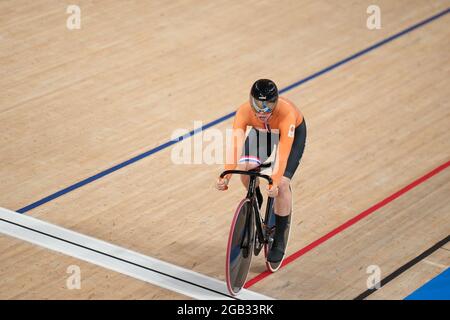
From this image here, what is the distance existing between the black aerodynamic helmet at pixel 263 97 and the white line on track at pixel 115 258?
1.05 metres

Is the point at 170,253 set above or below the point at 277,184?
below

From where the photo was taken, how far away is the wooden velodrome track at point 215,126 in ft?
17.3

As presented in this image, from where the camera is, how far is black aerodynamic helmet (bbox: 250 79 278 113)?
4621 millimetres

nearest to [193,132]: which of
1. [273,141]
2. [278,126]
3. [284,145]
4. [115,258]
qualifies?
[115,258]

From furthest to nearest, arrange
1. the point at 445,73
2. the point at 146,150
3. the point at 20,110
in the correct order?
the point at 445,73
the point at 20,110
the point at 146,150

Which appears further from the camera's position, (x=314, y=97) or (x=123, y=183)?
(x=314, y=97)

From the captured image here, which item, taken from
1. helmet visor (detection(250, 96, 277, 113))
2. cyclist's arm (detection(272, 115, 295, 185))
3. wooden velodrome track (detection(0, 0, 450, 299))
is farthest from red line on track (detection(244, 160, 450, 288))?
helmet visor (detection(250, 96, 277, 113))

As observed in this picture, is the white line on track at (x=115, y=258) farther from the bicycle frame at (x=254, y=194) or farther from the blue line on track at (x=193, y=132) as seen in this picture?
the bicycle frame at (x=254, y=194)

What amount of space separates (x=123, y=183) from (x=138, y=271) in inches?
42.8

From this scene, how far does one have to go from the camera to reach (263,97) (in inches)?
182

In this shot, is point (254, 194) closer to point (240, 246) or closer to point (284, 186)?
point (284, 186)

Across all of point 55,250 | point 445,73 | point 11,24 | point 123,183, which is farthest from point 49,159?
point 445,73

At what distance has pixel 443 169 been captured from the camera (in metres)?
6.33

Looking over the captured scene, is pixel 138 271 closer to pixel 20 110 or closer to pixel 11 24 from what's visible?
pixel 20 110
